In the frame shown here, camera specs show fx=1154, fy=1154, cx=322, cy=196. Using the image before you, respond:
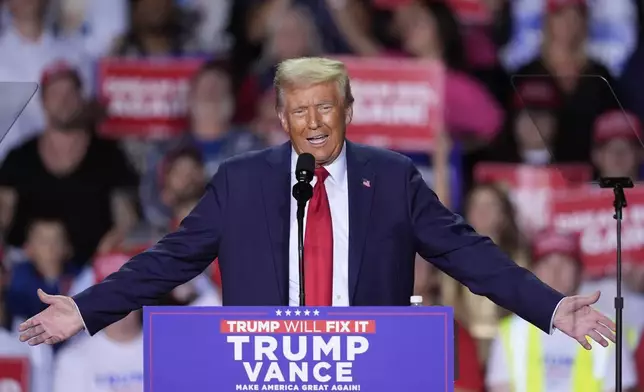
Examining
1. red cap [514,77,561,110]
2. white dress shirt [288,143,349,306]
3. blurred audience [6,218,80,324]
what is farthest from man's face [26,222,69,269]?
white dress shirt [288,143,349,306]

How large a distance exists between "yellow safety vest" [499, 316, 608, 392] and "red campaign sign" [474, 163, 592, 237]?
0.44 metres

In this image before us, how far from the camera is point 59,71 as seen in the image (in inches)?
202

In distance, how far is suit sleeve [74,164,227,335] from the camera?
262 cm

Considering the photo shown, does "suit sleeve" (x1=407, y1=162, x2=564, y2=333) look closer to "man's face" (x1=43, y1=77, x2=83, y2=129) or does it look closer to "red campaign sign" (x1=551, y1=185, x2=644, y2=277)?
"red campaign sign" (x1=551, y1=185, x2=644, y2=277)

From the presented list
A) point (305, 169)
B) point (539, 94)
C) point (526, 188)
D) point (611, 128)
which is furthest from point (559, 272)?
point (305, 169)

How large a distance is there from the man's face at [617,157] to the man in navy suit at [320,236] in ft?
7.09

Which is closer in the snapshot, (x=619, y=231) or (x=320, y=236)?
(x=320, y=236)

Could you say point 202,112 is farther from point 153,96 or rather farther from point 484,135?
point 484,135

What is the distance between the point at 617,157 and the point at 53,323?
295cm

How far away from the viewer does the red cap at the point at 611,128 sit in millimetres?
4738

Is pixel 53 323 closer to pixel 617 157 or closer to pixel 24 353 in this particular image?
pixel 24 353

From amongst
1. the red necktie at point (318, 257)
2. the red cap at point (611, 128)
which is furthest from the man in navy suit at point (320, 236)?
the red cap at point (611, 128)

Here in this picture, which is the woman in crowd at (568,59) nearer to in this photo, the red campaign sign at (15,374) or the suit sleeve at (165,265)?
the suit sleeve at (165,265)

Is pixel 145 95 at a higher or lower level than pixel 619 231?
higher
